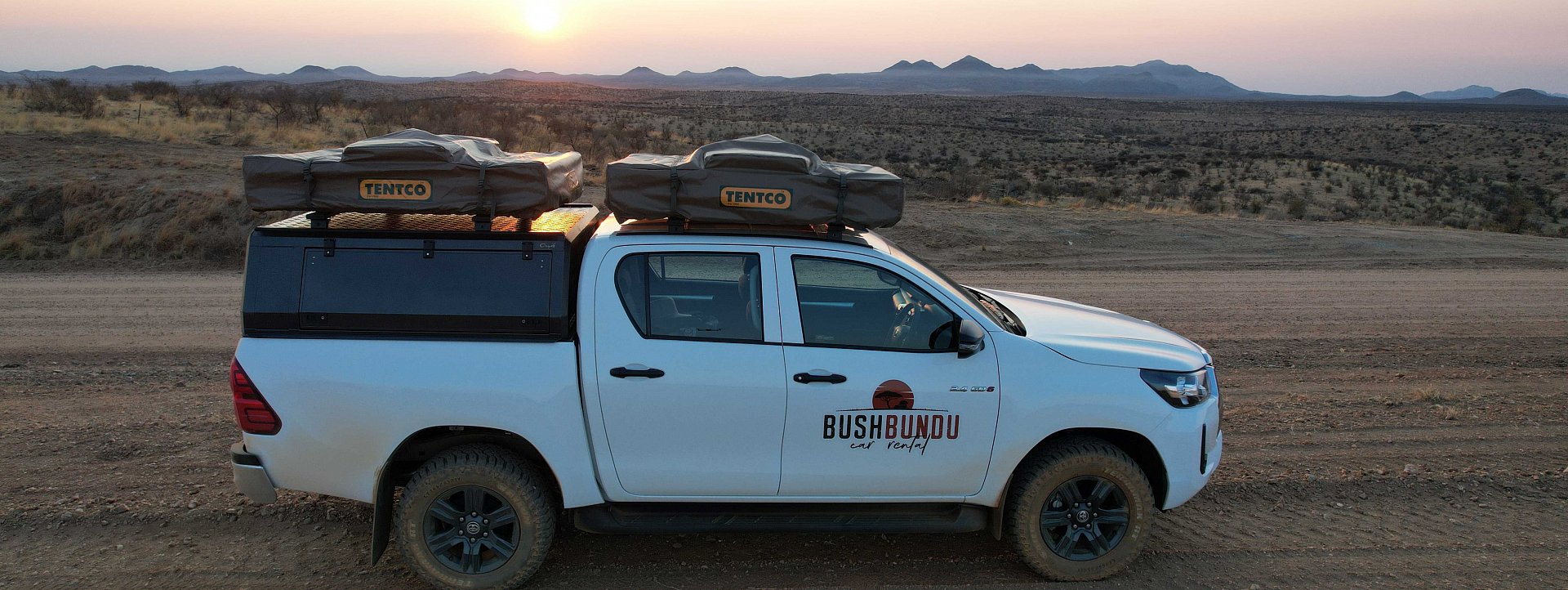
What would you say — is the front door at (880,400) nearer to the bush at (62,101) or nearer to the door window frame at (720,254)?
the door window frame at (720,254)

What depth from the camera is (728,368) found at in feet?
14.8

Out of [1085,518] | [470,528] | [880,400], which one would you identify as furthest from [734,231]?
[1085,518]

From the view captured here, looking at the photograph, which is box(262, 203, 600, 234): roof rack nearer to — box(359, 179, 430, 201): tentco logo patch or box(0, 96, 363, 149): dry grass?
box(359, 179, 430, 201): tentco logo patch

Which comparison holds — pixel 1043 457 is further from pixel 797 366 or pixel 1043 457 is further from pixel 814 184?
pixel 814 184

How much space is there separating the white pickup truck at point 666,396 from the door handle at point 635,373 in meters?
0.01

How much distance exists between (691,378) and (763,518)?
799mm

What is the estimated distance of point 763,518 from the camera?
187 inches

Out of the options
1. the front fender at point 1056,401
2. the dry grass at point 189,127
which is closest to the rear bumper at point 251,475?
the front fender at point 1056,401

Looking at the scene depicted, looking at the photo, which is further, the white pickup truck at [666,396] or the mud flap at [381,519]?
the mud flap at [381,519]

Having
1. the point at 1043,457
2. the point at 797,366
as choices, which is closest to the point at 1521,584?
the point at 1043,457

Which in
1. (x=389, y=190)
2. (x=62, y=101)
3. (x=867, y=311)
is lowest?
(x=867, y=311)

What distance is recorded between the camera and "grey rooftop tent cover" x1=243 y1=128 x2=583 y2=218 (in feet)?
14.5

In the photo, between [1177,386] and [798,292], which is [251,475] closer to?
[798,292]

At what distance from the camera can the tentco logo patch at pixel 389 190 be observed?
4457mm
